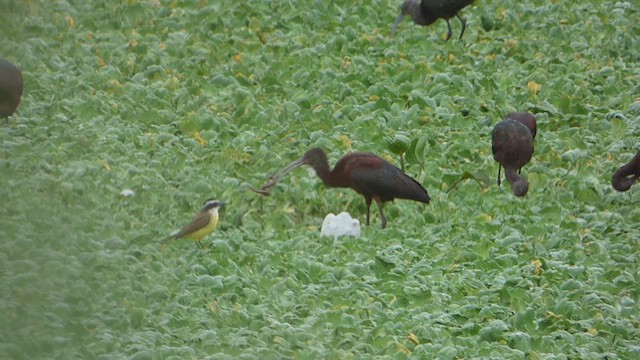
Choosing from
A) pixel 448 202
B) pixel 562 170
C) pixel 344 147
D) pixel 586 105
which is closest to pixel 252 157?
pixel 344 147

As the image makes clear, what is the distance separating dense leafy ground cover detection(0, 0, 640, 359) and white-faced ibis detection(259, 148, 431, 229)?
0.61 ft

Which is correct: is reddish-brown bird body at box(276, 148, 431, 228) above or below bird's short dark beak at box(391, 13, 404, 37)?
above

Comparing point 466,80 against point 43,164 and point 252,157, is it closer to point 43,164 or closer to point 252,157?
point 252,157

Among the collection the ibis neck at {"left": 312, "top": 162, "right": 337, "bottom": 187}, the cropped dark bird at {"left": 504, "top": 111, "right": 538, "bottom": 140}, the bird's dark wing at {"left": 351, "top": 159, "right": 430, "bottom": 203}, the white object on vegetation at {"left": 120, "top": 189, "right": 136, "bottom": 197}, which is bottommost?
the white object on vegetation at {"left": 120, "top": 189, "right": 136, "bottom": 197}

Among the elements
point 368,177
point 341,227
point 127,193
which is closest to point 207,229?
point 341,227

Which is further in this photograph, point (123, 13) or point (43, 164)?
point (123, 13)

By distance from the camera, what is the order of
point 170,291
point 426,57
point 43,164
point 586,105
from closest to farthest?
point 170,291 → point 43,164 → point 586,105 → point 426,57

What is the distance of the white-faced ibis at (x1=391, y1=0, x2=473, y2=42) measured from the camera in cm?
1157

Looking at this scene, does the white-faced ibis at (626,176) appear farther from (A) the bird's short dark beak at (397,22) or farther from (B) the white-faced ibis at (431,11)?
(A) the bird's short dark beak at (397,22)

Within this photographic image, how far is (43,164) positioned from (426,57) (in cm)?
384

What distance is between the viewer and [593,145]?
9844 mm

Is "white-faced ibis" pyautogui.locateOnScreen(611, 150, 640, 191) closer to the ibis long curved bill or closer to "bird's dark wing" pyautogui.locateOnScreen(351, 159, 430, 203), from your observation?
"bird's dark wing" pyautogui.locateOnScreen(351, 159, 430, 203)

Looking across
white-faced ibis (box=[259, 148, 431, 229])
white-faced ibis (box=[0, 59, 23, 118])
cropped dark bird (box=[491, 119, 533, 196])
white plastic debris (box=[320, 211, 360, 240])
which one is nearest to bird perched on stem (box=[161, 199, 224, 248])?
white plastic debris (box=[320, 211, 360, 240])

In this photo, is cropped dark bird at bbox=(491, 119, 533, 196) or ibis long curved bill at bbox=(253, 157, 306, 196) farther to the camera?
cropped dark bird at bbox=(491, 119, 533, 196)
